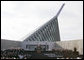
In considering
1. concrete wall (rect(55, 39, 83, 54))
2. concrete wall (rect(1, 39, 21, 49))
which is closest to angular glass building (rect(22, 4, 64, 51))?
concrete wall (rect(1, 39, 21, 49))

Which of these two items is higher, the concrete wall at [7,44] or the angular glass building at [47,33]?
the angular glass building at [47,33]

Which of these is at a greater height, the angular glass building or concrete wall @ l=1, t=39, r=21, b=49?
the angular glass building

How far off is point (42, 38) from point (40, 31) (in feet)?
7.99

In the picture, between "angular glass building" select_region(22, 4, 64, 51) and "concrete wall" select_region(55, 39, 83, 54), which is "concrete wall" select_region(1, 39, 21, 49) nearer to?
"concrete wall" select_region(55, 39, 83, 54)

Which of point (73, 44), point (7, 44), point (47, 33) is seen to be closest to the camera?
point (73, 44)

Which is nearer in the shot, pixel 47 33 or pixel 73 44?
pixel 73 44

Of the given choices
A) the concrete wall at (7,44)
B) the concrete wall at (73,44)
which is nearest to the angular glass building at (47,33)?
the concrete wall at (7,44)

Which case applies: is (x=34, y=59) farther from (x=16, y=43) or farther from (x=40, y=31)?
(x=40, y=31)

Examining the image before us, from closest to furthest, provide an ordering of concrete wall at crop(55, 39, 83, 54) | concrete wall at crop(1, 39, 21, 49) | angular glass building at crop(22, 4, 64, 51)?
concrete wall at crop(55, 39, 83, 54)
concrete wall at crop(1, 39, 21, 49)
angular glass building at crop(22, 4, 64, 51)

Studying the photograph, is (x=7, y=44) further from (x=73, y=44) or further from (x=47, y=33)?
(x=47, y=33)

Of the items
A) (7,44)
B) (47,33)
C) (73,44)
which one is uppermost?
(47,33)

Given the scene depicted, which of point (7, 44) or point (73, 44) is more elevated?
point (73, 44)

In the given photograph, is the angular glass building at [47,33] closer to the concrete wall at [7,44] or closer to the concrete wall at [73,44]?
the concrete wall at [7,44]

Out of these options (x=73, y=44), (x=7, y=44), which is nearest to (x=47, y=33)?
(x=7, y=44)
